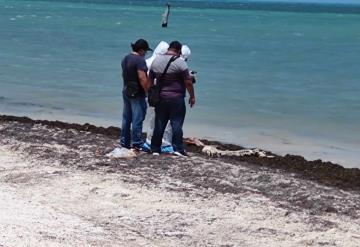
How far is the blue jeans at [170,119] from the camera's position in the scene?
9508 mm

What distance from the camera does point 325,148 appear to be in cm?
1297

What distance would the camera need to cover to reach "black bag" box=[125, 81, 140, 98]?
9.51 meters

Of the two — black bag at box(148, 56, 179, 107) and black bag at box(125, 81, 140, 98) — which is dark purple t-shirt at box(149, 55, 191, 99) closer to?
black bag at box(148, 56, 179, 107)

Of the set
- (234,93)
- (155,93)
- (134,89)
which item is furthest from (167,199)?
(234,93)

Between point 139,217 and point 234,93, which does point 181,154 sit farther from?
point 234,93

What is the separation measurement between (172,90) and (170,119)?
435mm

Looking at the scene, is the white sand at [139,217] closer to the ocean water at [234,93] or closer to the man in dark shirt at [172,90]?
the man in dark shirt at [172,90]

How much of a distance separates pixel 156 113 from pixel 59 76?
42.9 feet

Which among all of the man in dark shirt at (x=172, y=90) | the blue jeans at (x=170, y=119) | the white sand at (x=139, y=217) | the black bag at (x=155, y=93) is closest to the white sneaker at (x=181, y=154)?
the blue jeans at (x=170, y=119)

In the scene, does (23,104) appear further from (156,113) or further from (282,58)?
(282,58)

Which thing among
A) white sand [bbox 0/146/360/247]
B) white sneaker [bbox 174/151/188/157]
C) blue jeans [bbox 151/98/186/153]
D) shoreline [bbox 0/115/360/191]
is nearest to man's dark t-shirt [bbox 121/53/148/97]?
blue jeans [bbox 151/98/186/153]

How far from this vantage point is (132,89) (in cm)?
953

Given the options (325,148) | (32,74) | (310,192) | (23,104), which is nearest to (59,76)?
(32,74)

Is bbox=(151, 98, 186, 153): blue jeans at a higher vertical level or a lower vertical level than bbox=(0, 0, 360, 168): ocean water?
higher
